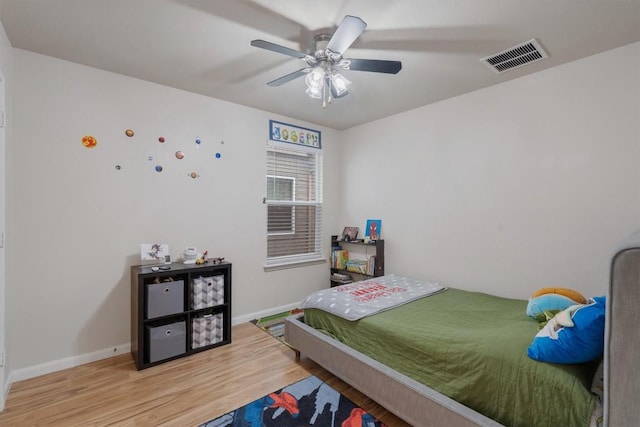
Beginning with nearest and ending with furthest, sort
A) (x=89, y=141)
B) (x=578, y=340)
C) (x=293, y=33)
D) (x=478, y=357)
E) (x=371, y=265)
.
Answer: (x=578, y=340) < (x=478, y=357) < (x=293, y=33) < (x=89, y=141) < (x=371, y=265)

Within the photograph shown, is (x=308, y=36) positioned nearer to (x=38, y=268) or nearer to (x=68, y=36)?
(x=68, y=36)

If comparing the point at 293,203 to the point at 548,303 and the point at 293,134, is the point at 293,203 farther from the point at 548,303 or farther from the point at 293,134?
the point at 548,303

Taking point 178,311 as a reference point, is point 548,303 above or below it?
above

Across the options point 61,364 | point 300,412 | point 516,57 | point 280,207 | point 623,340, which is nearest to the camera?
point 623,340

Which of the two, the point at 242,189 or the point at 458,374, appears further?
the point at 242,189

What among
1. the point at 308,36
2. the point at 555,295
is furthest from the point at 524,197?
the point at 308,36

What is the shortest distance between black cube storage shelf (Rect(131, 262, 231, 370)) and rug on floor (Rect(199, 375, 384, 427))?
3.20 feet

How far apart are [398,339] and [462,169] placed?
2013mm

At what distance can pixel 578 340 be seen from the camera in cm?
127

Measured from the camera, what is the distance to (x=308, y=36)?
6.64 feet

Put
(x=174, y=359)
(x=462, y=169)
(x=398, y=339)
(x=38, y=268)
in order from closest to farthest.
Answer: (x=398, y=339) < (x=38, y=268) < (x=174, y=359) < (x=462, y=169)

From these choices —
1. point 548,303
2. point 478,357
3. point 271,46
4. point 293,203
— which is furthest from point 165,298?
point 548,303

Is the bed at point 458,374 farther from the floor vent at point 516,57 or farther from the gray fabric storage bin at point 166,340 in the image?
the floor vent at point 516,57

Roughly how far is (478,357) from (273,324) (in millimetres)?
2334
